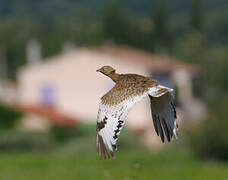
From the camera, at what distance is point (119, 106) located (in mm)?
1316

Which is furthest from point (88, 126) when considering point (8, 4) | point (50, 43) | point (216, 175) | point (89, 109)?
point (8, 4)

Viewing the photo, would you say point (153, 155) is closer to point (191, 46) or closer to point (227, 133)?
point (227, 133)

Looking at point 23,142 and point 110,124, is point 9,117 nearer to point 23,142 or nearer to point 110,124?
point 23,142

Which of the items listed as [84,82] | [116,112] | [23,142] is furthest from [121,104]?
[84,82]

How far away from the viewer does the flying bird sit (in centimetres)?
129

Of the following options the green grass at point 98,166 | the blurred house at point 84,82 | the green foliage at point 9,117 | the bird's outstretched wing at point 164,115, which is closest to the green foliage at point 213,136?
the green grass at point 98,166

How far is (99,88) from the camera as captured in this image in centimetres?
2964

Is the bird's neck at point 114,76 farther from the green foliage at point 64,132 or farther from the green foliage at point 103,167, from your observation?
the green foliage at point 64,132

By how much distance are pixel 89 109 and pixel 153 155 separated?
1558 cm

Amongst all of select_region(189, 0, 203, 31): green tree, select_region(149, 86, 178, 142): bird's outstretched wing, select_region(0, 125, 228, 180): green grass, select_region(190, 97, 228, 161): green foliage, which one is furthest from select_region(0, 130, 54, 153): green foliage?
select_region(189, 0, 203, 31): green tree

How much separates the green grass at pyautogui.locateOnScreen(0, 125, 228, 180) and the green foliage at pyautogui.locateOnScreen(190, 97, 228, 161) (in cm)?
31

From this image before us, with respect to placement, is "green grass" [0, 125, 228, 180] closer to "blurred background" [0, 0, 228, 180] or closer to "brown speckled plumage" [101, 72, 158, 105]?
"blurred background" [0, 0, 228, 180]

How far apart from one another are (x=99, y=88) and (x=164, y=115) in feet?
92.4

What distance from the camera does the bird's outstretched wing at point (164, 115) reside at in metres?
1.42
